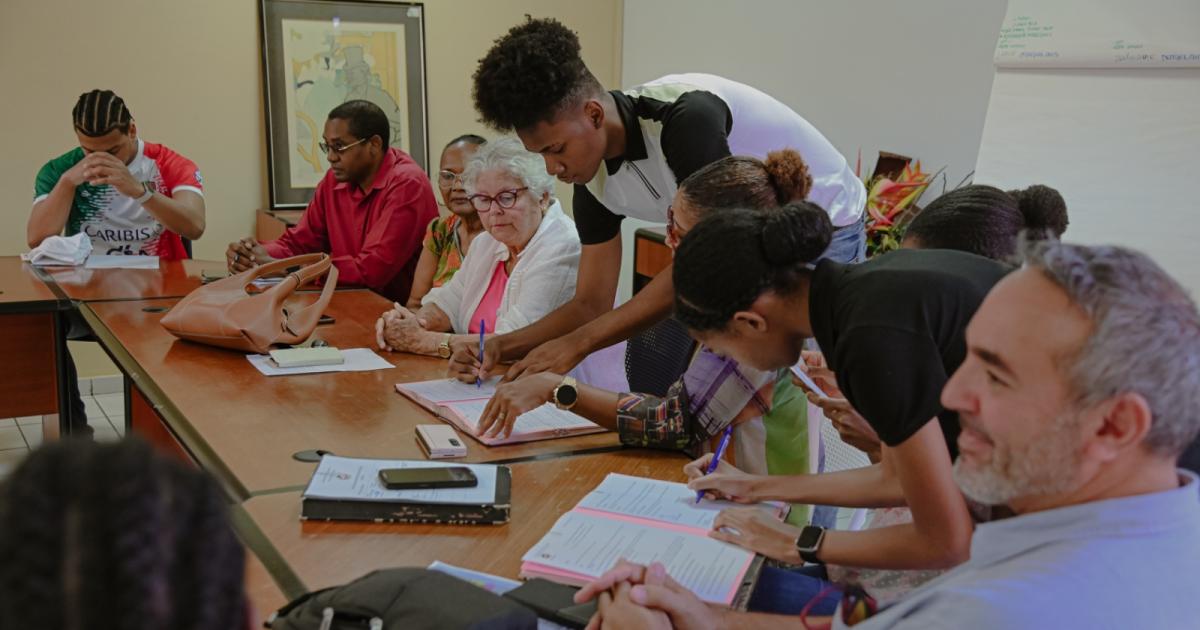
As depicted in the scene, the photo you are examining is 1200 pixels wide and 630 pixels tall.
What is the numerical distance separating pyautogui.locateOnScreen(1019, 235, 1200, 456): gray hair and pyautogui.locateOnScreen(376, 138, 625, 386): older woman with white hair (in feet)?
6.03

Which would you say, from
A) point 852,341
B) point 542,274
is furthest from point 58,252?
point 852,341

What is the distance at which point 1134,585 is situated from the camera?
2.93 ft

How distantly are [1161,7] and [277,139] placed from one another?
3.95m

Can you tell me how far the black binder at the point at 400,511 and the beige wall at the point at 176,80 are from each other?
3883 millimetres

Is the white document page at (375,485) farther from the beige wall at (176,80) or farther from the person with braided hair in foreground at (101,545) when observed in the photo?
the beige wall at (176,80)

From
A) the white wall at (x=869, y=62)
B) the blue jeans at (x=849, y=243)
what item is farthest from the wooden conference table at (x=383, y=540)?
the white wall at (x=869, y=62)

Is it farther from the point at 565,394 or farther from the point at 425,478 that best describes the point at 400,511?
the point at 565,394

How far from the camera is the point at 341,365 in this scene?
2.46 metres

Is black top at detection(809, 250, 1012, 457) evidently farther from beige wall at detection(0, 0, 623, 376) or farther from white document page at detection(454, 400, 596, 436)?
beige wall at detection(0, 0, 623, 376)

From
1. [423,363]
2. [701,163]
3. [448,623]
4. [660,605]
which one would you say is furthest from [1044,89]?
[448,623]

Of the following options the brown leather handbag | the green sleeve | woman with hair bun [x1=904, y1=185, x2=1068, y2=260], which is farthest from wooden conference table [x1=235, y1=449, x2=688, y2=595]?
the green sleeve

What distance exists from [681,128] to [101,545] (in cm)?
175

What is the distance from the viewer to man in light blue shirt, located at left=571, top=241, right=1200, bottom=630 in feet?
2.96

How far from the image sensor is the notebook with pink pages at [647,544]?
1.37 metres
